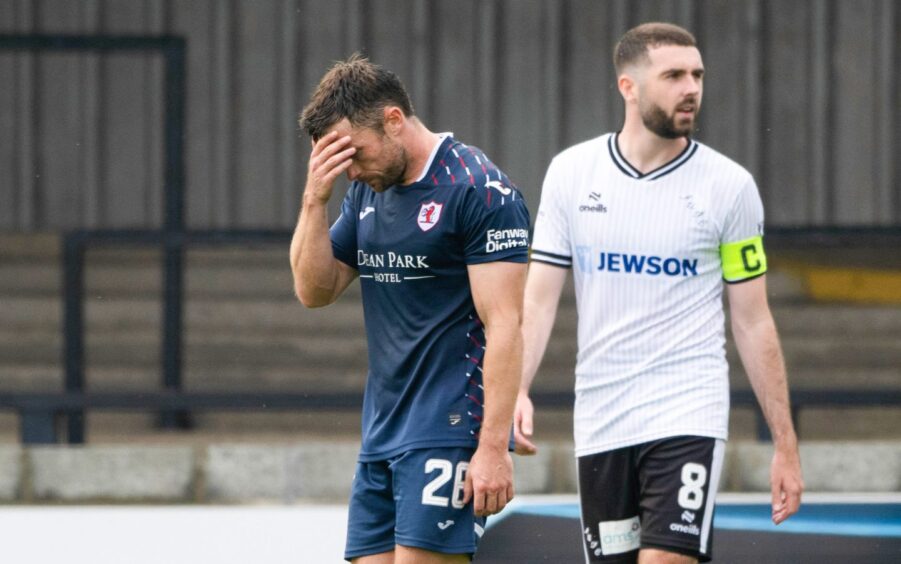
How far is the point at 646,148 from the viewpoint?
498 centimetres

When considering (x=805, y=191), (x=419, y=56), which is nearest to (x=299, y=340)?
(x=419, y=56)

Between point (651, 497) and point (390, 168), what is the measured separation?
120 centimetres

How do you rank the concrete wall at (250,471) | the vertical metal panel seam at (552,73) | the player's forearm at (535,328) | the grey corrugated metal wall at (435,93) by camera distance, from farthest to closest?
the vertical metal panel seam at (552,73) < the grey corrugated metal wall at (435,93) < the concrete wall at (250,471) < the player's forearm at (535,328)

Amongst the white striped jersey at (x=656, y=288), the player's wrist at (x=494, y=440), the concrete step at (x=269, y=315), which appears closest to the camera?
the player's wrist at (x=494, y=440)

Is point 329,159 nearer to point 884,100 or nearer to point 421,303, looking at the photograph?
point 421,303

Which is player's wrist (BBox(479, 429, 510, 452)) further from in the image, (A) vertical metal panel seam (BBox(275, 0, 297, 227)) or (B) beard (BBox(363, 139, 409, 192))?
Result: (A) vertical metal panel seam (BBox(275, 0, 297, 227))

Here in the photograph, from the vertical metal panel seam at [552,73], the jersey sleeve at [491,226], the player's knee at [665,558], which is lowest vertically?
the player's knee at [665,558]

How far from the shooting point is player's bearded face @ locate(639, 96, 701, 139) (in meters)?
4.86

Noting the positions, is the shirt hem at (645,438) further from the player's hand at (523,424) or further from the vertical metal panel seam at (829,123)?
the vertical metal panel seam at (829,123)

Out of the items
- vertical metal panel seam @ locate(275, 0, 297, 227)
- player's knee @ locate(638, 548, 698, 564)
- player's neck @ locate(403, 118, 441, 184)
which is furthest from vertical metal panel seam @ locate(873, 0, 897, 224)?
player's neck @ locate(403, 118, 441, 184)

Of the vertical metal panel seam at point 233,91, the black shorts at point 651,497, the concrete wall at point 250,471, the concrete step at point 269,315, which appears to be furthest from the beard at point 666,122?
the vertical metal panel seam at point 233,91

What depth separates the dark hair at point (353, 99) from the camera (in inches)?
169

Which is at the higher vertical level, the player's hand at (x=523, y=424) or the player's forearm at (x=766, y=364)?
the player's forearm at (x=766, y=364)

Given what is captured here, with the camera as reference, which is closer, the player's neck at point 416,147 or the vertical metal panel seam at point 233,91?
the player's neck at point 416,147
